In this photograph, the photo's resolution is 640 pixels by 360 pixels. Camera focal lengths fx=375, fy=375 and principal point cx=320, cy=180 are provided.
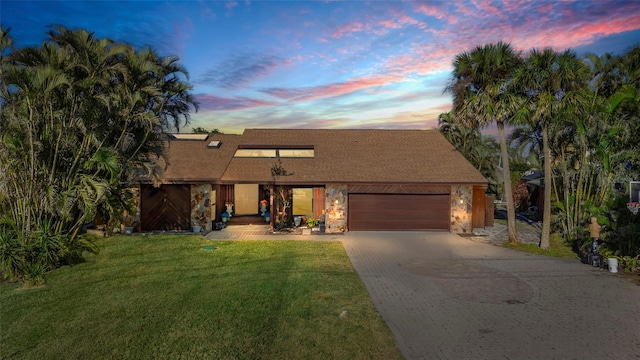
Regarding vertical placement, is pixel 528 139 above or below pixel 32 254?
above

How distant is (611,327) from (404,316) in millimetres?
4382

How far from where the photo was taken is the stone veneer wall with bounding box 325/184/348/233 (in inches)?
762

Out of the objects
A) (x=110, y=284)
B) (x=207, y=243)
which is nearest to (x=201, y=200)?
(x=207, y=243)

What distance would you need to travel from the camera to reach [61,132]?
453 inches

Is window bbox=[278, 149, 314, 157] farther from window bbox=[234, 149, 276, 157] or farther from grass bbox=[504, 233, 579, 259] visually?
grass bbox=[504, 233, 579, 259]

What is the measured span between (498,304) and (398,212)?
1034 centimetres

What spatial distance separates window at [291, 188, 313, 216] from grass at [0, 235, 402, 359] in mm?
13298

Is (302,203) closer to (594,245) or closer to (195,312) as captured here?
(594,245)

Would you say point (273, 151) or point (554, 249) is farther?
point (273, 151)

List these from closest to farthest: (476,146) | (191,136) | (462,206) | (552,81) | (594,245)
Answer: (594,245) < (552,81) < (462,206) < (191,136) < (476,146)

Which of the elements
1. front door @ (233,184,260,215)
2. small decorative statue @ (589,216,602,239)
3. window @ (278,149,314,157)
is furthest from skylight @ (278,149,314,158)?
small decorative statue @ (589,216,602,239)

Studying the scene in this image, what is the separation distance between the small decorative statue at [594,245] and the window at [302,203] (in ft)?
50.0

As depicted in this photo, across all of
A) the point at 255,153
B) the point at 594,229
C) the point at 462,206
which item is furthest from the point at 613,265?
the point at 255,153

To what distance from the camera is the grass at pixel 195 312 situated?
22.4 feet
